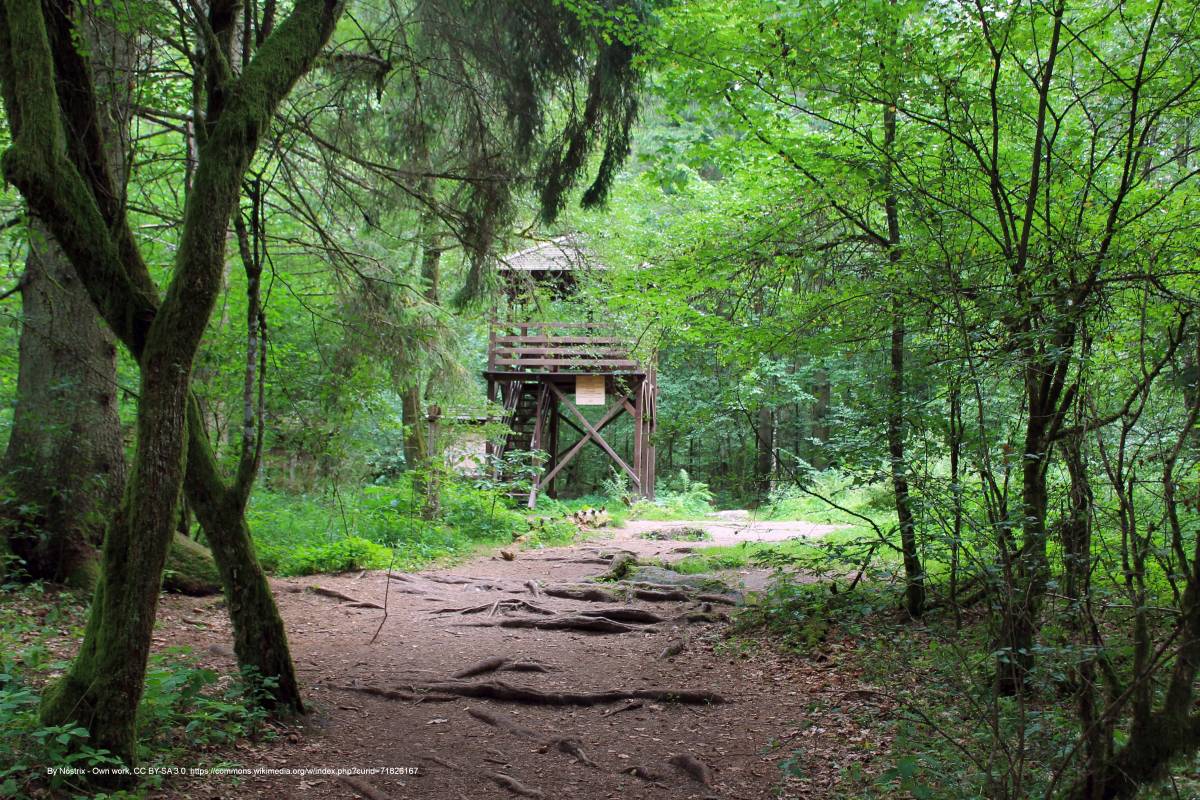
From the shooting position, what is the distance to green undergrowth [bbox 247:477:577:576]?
923 cm

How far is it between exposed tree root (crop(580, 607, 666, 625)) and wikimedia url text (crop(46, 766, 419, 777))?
3686 mm

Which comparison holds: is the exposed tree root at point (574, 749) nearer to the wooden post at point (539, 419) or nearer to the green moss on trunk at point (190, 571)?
the green moss on trunk at point (190, 571)

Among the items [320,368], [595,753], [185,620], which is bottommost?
[595,753]

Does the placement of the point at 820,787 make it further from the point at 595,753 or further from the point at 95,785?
the point at 95,785

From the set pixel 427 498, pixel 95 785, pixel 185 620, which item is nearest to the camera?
pixel 95 785

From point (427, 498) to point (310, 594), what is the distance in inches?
162

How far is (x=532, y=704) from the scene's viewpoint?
5.47 metres

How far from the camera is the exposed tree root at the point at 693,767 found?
4.14 metres

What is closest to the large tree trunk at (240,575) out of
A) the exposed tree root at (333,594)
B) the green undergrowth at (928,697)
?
the green undergrowth at (928,697)

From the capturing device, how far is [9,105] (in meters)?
3.30

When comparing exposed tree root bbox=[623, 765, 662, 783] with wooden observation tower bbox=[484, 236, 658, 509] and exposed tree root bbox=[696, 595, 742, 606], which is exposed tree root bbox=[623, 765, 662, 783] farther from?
wooden observation tower bbox=[484, 236, 658, 509]

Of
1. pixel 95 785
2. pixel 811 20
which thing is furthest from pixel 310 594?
pixel 811 20

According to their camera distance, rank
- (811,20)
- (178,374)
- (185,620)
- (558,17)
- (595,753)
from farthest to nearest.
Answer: (185,620), (558,17), (811,20), (595,753), (178,374)

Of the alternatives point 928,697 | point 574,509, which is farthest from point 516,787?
point 574,509
